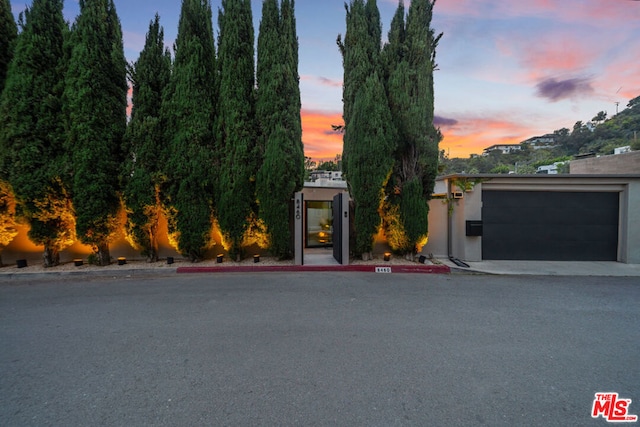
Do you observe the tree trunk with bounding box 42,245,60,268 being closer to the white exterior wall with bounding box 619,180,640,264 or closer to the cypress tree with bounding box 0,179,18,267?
the cypress tree with bounding box 0,179,18,267

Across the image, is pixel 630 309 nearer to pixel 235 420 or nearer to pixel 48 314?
pixel 235 420

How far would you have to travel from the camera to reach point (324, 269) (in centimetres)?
768

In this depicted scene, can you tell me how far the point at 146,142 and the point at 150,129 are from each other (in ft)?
1.28

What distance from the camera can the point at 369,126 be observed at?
8.21 m

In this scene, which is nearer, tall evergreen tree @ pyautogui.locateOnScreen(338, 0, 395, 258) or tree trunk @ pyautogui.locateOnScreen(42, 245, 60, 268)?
tree trunk @ pyautogui.locateOnScreen(42, 245, 60, 268)

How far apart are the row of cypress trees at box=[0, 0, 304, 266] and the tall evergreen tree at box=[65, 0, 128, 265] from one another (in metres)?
0.03

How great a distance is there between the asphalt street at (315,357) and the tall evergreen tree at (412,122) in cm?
333

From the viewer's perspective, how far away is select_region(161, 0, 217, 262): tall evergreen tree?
7.98m

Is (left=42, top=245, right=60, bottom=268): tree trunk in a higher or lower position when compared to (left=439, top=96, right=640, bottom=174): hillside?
lower

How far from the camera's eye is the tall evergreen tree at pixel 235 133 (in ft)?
26.7

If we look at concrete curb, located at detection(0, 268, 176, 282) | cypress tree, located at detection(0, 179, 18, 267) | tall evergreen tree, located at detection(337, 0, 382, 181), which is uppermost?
tall evergreen tree, located at detection(337, 0, 382, 181)

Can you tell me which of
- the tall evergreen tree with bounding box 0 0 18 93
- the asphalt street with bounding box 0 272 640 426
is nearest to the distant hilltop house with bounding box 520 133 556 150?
the asphalt street with bounding box 0 272 640 426

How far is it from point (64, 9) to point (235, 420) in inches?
444

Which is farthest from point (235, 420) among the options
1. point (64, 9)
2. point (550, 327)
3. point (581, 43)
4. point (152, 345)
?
point (581, 43)
